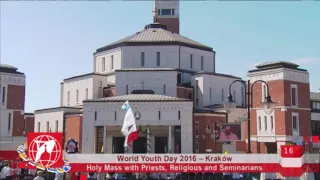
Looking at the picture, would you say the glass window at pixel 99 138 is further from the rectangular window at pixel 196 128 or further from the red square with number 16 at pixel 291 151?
the red square with number 16 at pixel 291 151

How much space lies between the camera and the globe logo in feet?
55.9

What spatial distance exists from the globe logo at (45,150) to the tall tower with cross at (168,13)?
54.4 metres

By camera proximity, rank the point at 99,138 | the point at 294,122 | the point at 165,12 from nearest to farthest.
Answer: the point at 99,138, the point at 294,122, the point at 165,12

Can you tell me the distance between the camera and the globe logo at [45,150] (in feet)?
55.9

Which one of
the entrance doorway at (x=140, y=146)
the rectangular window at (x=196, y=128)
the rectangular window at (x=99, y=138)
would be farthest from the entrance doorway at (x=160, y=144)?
the rectangular window at (x=99, y=138)

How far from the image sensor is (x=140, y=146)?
4700cm

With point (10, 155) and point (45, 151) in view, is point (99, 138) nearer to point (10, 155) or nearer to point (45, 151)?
point (10, 155)

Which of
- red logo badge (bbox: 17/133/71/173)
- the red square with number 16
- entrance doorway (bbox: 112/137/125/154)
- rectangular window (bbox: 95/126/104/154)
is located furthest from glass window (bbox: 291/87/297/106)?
red logo badge (bbox: 17/133/71/173)

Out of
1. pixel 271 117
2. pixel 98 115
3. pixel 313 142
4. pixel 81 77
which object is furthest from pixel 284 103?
pixel 81 77

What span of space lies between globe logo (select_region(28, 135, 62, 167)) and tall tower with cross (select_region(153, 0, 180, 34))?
54.4 meters

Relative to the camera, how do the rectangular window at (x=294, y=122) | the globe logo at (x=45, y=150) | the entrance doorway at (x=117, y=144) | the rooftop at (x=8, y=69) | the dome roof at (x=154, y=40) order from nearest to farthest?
the globe logo at (x=45, y=150) < the entrance doorway at (x=117, y=144) < the rectangular window at (x=294, y=122) < the dome roof at (x=154, y=40) < the rooftop at (x=8, y=69)

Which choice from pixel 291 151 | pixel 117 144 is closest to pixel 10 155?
pixel 291 151

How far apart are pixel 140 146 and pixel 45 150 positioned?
30.1m
